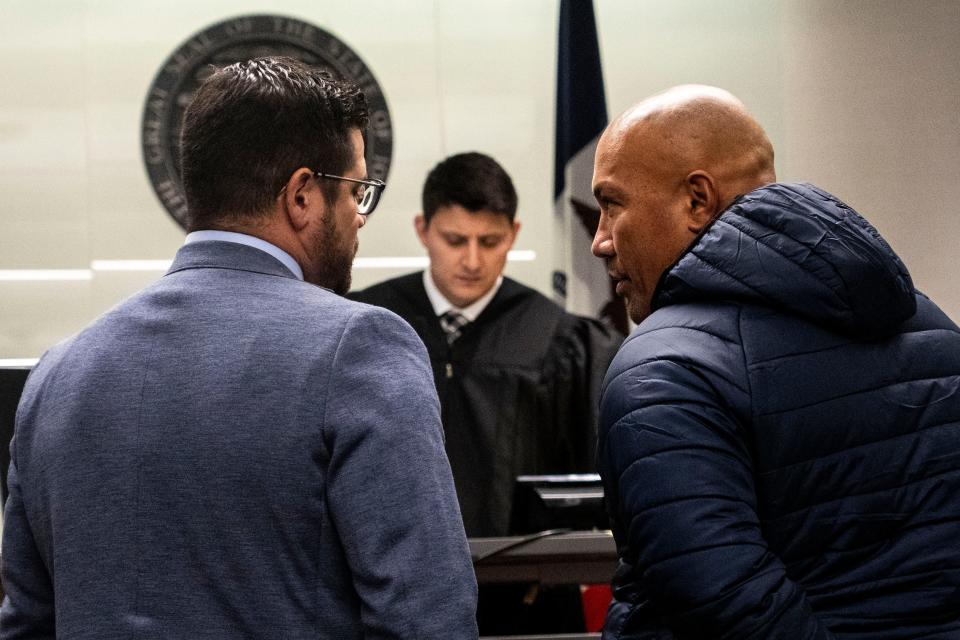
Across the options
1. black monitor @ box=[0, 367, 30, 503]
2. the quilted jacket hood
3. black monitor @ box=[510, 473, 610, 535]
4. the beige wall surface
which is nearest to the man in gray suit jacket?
the quilted jacket hood

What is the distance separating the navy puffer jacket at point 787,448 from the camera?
1.13 metres

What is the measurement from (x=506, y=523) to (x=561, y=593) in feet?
1.71

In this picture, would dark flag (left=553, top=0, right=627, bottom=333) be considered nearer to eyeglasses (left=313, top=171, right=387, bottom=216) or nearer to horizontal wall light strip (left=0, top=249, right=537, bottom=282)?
horizontal wall light strip (left=0, top=249, right=537, bottom=282)

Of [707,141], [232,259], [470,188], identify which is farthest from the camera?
[470,188]

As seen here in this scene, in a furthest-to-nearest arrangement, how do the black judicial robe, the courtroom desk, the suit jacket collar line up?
1. the black judicial robe
2. the courtroom desk
3. the suit jacket collar

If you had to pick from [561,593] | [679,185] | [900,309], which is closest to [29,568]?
[679,185]

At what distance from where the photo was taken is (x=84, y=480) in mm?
1206

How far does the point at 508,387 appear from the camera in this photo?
4.02 m

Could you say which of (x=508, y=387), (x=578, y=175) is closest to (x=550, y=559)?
(x=508, y=387)

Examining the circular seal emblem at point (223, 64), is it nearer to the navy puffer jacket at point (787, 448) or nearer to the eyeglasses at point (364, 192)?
the eyeglasses at point (364, 192)

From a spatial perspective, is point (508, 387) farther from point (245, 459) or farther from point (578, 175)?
point (245, 459)

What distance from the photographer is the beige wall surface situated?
4078 mm

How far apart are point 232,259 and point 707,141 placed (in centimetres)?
59

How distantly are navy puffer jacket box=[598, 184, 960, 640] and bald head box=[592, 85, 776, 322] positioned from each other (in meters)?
0.16
